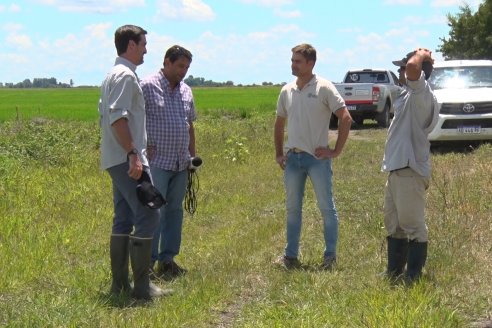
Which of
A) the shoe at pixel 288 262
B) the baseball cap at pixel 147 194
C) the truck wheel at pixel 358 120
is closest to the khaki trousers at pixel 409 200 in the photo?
the shoe at pixel 288 262

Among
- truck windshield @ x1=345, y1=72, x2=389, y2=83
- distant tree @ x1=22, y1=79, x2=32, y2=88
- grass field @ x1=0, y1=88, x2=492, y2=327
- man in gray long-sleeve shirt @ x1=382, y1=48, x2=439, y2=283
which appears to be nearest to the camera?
grass field @ x1=0, y1=88, x2=492, y2=327

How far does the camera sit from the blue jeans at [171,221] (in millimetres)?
5852

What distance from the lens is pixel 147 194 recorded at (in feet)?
15.8

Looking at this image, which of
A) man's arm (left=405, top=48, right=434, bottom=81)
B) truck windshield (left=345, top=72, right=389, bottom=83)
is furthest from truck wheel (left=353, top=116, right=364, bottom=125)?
man's arm (left=405, top=48, right=434, bottom=81)

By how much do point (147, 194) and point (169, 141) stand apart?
97 cm

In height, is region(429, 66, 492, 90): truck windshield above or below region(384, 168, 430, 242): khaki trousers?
above

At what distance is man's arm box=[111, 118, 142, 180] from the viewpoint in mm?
4758

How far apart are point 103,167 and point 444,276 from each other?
2441 millimetres

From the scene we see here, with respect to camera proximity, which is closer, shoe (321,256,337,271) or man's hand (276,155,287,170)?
shoe (321,256,337,271)

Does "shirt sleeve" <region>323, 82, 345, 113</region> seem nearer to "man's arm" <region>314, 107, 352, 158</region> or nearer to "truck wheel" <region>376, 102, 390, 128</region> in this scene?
"man's arm" <region>314, 107, 352, 158</region>

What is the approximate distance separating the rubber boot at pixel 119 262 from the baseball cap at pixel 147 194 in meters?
0.47

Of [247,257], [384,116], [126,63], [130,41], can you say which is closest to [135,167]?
[126,63]

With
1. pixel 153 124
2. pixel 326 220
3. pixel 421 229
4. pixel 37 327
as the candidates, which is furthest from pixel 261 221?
pixel 37 327

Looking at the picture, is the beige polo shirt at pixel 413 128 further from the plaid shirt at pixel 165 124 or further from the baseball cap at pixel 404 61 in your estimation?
the plaid shirt at pixel 165 124
